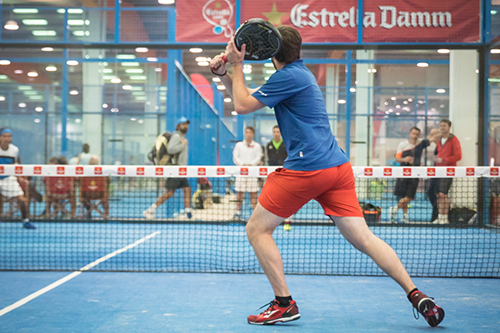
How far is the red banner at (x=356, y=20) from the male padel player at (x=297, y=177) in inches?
251

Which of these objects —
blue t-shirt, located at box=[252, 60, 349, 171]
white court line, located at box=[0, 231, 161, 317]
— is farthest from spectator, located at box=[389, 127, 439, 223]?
→ blue t-shirt, located at box=[252, 60, 349, 171]

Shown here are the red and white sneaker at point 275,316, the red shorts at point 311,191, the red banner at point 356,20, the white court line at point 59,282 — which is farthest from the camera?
the red banner at point 356,20

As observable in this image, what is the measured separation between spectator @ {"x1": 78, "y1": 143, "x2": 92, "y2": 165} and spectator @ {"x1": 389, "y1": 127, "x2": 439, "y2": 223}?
6.35 metres

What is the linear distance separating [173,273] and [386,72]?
6.91 meters

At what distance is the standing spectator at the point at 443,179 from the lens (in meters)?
9.42

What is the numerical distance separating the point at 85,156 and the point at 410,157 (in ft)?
22.2

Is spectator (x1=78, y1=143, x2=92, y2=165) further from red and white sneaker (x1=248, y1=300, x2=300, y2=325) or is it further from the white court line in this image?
red and white sneaker (x1=248, y1=300, x2=300, y2=325)

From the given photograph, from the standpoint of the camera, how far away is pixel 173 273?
190 inches

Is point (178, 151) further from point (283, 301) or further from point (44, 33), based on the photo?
point (283, 301)

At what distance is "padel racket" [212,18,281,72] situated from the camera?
9.65 ft

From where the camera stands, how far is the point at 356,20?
9266 mm

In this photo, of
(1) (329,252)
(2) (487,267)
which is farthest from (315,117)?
(1) (329,252)

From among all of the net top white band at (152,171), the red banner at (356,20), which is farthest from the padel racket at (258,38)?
the red banner at (356,20)

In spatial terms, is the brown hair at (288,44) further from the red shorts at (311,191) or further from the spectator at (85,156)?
the spectator at (85,156)
